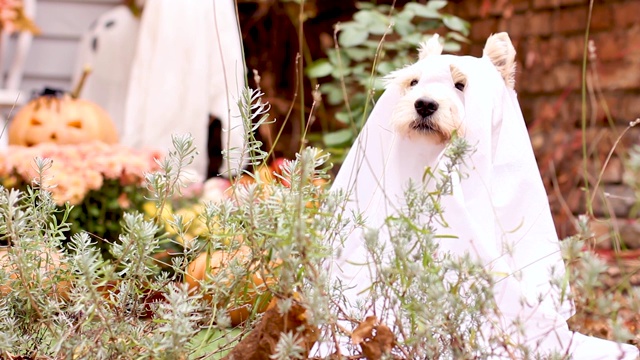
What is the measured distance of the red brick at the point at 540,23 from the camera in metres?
4.25

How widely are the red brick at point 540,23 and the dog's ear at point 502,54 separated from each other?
2524 mm

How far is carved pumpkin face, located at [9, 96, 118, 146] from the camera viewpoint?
11.6ft

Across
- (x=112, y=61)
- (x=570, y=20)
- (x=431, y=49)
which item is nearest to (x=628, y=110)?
(x=570, y=20)

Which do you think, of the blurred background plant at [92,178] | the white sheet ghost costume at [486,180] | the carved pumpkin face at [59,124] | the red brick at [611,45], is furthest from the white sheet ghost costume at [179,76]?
the white sheet ghost costume at [486,180]

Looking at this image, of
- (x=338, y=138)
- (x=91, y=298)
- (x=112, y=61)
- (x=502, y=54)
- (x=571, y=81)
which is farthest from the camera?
(x=112, y=61)

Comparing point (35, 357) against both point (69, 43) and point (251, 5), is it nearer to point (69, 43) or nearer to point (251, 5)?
point (69, 43)

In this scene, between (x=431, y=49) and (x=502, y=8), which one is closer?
(x=431, y=49)

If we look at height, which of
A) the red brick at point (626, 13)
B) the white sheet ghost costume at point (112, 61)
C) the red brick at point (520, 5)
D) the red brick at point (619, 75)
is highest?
the red brick at point (520, 5)

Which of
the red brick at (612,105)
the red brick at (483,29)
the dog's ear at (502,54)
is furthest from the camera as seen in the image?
the red brick at (483,29)

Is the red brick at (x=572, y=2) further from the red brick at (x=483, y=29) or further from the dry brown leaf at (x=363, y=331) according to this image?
the dry brown leaf at (x=363, y=331)

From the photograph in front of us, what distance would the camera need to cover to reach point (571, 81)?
13.7 feet

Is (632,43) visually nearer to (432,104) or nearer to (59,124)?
(432,104)

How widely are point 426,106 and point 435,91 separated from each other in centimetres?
5

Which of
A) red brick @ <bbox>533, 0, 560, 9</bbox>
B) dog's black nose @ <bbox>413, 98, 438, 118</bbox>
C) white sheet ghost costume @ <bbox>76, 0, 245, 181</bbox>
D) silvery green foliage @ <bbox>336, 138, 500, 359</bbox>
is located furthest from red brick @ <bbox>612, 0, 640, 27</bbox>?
silvery green foliage @ <bbox>336, 138, 500, 359</bbox>
